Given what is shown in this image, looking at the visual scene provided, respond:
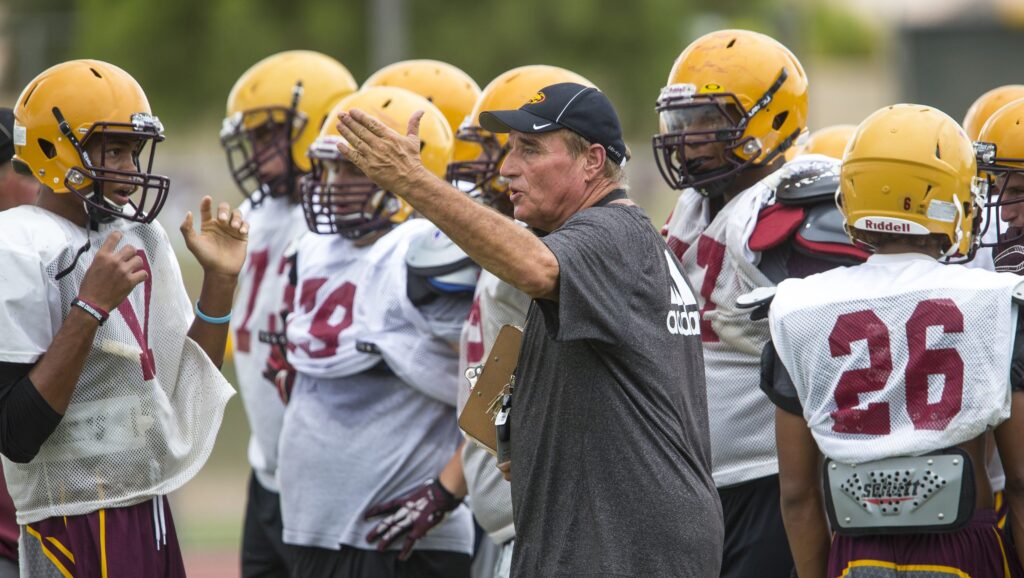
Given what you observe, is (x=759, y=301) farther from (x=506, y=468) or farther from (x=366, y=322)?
(x=366, y=322)

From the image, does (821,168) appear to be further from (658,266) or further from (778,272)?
(658,266)

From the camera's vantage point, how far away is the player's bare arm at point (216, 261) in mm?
4288

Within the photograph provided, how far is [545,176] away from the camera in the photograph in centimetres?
363

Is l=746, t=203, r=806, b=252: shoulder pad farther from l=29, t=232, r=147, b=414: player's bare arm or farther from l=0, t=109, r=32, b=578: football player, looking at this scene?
l=0, t=109, r=32, b=578: football player

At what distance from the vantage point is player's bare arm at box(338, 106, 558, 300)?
127 inches

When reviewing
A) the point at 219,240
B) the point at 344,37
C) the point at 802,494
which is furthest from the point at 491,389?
the point at 344,37

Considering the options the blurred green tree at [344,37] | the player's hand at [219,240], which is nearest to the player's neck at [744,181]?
the player's hand at [219,240]

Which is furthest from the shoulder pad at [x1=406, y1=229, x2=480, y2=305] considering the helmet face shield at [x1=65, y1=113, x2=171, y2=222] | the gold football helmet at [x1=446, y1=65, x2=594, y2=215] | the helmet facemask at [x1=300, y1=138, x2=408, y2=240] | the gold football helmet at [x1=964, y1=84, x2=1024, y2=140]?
the gold football helmet at [x1=964, y1=84, x2=1024, y2=140]

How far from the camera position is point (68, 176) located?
13.2ft

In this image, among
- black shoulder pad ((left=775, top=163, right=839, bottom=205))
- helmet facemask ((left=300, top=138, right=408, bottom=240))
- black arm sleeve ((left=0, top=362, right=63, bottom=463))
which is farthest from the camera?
helmet facemask ((left=300, top=138, right=408, bottom=240))

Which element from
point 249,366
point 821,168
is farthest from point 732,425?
point 249,366

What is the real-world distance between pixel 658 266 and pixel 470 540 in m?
2.13

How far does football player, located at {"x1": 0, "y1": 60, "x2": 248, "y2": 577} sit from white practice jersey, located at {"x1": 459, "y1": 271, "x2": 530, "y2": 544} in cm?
87

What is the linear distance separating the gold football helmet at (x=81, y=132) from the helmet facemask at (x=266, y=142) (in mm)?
2591
